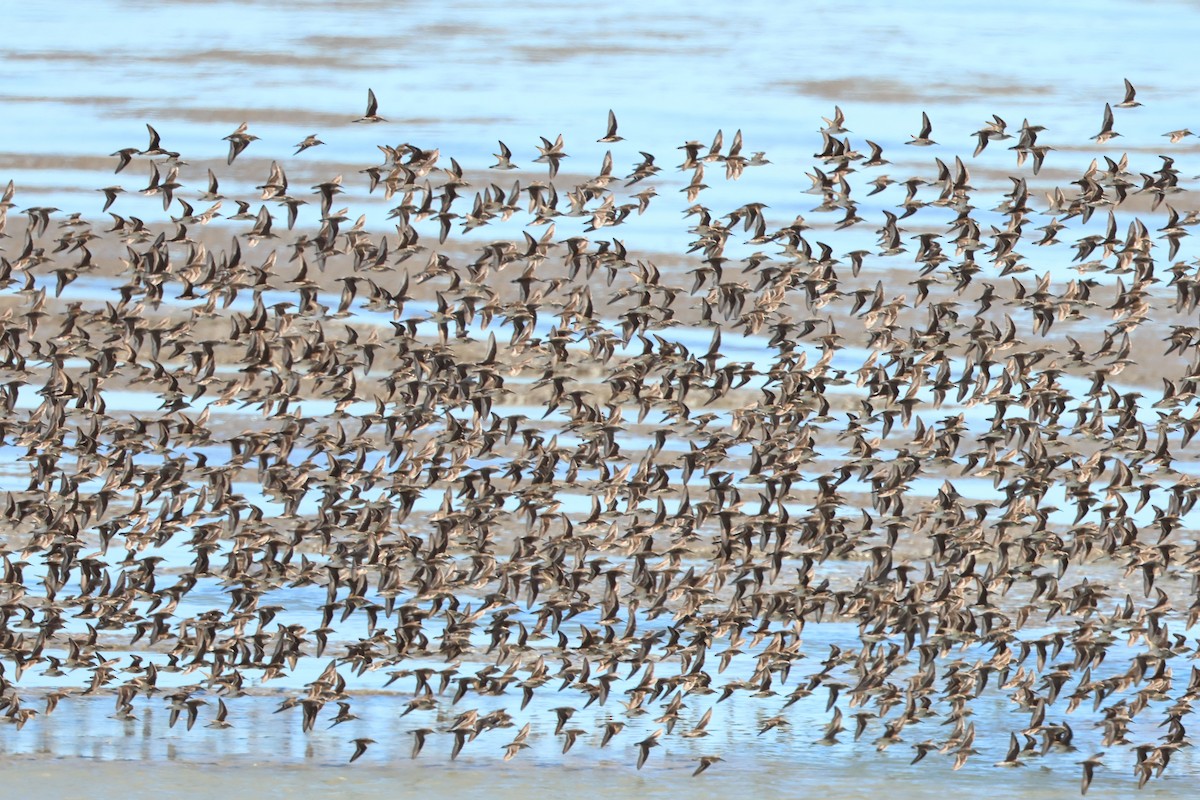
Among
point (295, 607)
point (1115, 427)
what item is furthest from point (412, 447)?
point (1115, 427)

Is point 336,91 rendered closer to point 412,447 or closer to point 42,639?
point 412,447

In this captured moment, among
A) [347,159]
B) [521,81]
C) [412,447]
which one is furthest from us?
[521,81]

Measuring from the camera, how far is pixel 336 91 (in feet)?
163

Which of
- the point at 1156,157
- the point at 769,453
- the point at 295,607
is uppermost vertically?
the point at 1156,157

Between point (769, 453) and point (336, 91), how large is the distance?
70.8 feet

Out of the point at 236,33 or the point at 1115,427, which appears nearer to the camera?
the point at 1115,427

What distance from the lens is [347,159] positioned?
4734 cm

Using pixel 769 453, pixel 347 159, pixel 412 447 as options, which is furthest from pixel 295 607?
pixel 347 159

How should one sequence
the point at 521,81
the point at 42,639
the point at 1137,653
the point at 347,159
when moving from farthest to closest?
the point at 521,81 → the point at 347,159 → the point at 1137,653 → the point at 42,639

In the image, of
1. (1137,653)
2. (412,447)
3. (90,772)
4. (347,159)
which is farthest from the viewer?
(347,159)

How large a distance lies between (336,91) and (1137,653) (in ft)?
85.9

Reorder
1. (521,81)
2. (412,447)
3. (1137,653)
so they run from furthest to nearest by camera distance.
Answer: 1. (521,81)
2. (412,447)
3. (1137,653)

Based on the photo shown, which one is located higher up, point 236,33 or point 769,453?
point 236,33

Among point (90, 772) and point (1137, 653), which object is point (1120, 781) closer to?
point (1137, 653)
